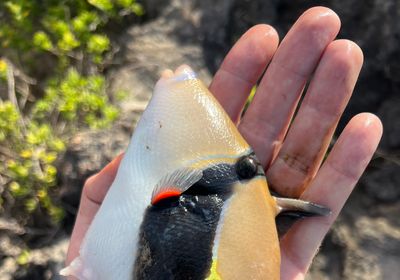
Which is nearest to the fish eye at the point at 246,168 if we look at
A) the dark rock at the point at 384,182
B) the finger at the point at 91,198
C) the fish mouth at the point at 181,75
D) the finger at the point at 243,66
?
the fish mouth at the point at 181,75

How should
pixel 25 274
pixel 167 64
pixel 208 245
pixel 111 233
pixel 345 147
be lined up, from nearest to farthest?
pixel 208 245
pixel 111 233
pixel 345 147
pixel 25 274
pixel 167 64

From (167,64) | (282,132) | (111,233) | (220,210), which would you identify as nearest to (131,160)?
(111,233)

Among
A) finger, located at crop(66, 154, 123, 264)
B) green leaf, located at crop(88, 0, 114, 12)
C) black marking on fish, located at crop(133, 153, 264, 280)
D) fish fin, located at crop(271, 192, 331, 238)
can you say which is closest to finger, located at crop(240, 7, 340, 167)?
fish fin, located at crop(271, 192, 331, 238)

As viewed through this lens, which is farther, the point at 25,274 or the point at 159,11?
the point at 159,11

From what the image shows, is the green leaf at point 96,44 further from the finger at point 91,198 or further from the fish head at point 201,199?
the fish head at point 201,199

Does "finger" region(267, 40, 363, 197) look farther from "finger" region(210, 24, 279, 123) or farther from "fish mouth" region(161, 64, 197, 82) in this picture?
"fish mouth" region(161, 64, 197, 82)

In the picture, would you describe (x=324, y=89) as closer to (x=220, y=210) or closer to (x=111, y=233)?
(x=220, y=210)

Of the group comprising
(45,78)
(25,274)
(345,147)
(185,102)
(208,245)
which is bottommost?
(25,274)

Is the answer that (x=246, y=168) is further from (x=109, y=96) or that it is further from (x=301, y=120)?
(x=109, y=96)
